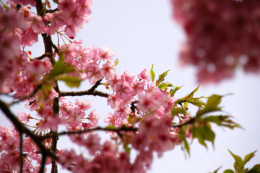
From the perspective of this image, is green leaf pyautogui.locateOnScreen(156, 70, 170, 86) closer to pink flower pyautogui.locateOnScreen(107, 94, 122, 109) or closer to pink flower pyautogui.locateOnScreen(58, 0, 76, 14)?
pink flower pyautogui.locateOnScreen(107, 94, 122, 109)

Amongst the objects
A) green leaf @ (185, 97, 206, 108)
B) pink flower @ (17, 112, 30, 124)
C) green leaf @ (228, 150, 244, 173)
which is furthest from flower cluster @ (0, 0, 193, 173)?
green leaf @ (228, 150, 244, 173)

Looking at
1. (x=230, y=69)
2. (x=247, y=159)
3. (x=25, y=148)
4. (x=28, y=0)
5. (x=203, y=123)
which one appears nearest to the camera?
(x=230, y=69)

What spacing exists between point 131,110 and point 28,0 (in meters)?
1.20

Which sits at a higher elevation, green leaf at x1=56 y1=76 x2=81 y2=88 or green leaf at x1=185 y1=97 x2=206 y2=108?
green leaf at x1=185 y1=97 x2=206 y2=108

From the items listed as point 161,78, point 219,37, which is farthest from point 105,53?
point 219,37

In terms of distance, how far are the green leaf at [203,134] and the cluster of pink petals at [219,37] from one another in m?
0.29

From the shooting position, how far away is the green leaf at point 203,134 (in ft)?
2.56

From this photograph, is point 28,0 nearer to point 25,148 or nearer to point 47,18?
point 47,18

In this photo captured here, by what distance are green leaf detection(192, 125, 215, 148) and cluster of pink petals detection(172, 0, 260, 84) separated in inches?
11.5

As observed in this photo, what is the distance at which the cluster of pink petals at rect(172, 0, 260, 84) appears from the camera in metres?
0.53

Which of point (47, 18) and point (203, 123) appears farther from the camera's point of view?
point (47, 18)

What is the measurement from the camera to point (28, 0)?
4.39ft

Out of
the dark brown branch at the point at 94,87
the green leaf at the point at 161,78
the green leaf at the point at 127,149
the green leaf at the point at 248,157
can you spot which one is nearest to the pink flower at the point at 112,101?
the dark brown branch at the point at 94,87

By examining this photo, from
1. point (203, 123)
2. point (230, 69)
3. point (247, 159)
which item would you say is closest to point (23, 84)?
point (203, 123)
